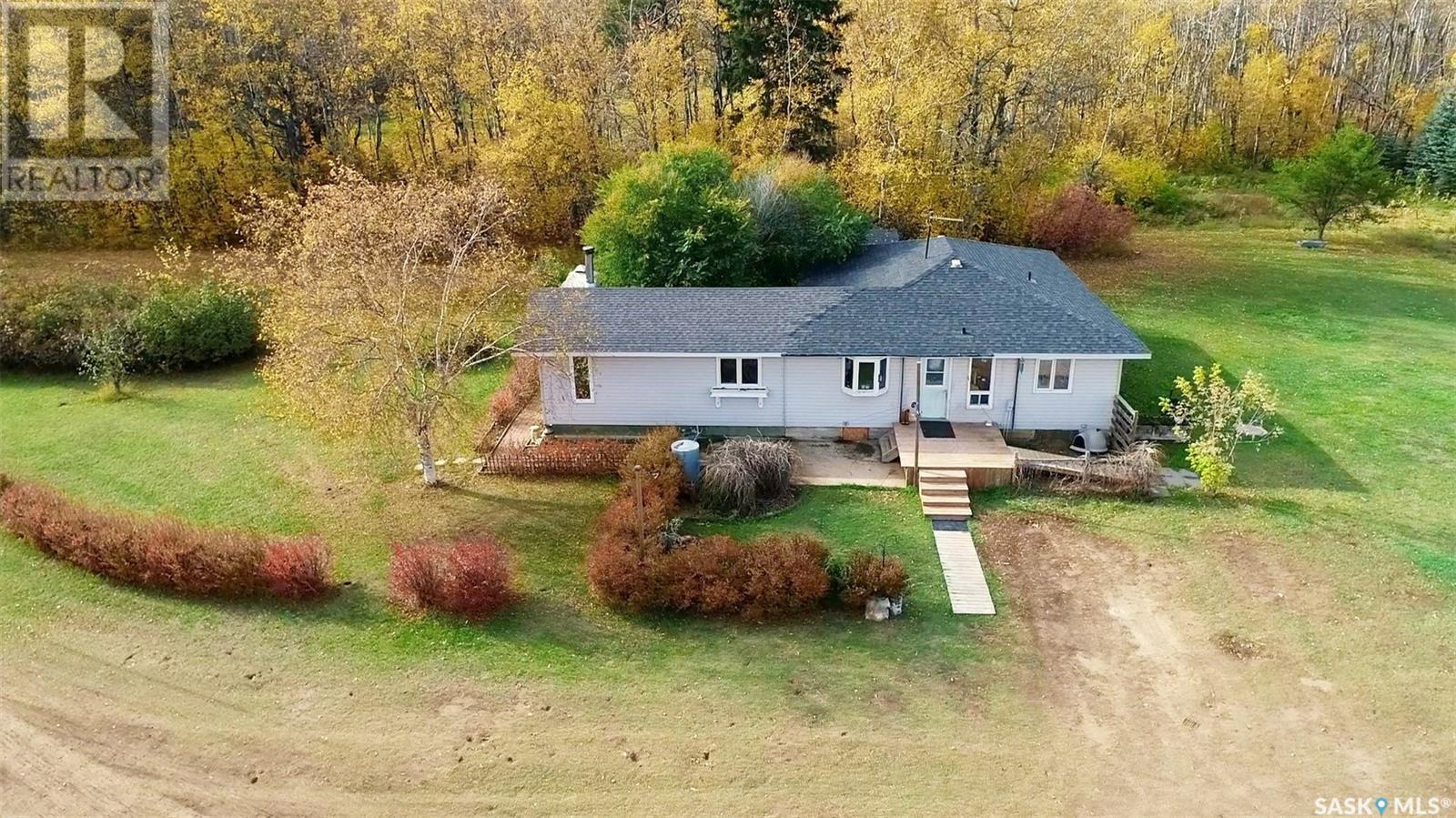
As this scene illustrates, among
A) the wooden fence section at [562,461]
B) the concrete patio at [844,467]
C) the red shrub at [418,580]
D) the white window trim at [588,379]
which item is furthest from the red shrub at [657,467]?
the red shrub at [418,580]

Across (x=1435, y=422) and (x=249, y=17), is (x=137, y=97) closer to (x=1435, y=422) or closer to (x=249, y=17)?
(x=249, y=17)

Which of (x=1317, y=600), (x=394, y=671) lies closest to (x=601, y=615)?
(x=394, y=671)

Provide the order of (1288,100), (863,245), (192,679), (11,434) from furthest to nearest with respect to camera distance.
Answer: (1288,100)
(863,245)
(11,434)
(192,679)

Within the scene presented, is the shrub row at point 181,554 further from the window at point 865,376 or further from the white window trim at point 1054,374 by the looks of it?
the white window trim at point 1054,374

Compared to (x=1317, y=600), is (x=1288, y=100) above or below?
above

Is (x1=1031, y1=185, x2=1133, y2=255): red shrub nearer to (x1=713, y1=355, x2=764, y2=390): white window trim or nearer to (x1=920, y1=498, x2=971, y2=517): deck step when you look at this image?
(x1=713, y1=355, x2=764, y2=390): white window trim

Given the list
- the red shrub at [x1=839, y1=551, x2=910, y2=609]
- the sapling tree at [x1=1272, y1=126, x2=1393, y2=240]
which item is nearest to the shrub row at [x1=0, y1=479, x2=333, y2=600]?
the red shrub at [x1=839, y1=551, x2=910, y2=609]

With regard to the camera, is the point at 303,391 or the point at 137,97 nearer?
the point at 303,391
